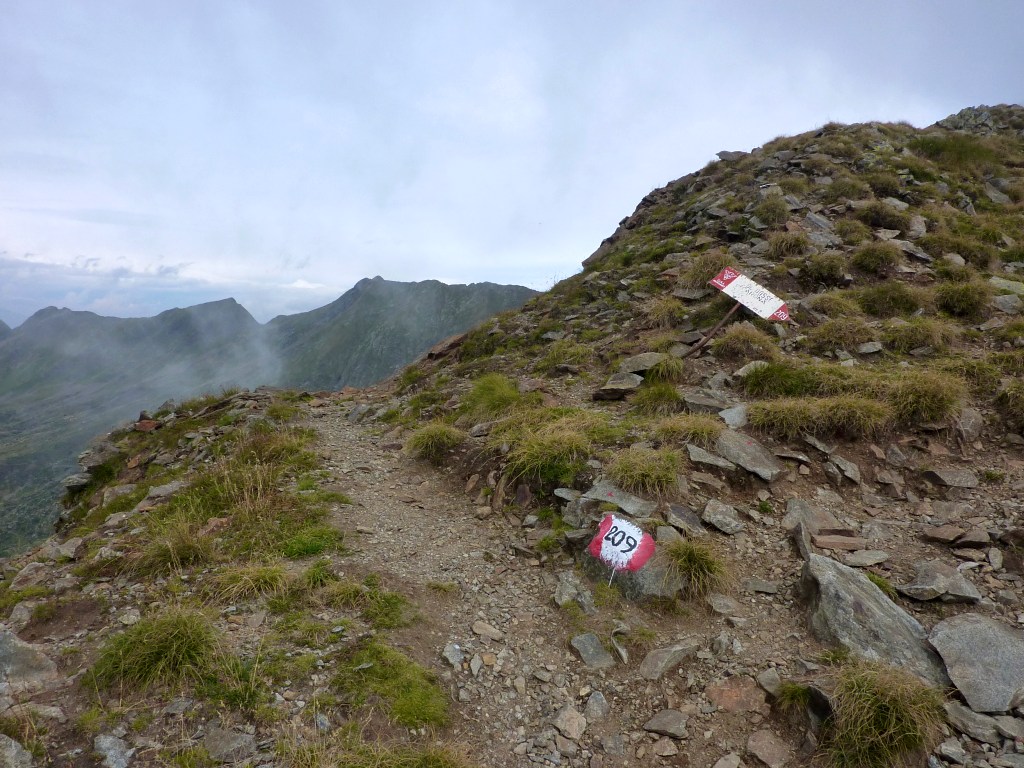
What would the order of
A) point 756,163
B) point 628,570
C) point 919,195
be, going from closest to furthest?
point 628,570 < point 919,195 < point 756,163

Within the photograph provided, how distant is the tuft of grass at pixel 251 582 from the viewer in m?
5.74

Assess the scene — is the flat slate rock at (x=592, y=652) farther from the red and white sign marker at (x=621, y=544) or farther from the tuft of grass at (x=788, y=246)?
the tuft of grass at (x=788, y=246)

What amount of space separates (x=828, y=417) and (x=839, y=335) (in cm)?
418

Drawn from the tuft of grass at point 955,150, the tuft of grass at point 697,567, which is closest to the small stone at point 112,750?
the tuft of grass at point 697,567

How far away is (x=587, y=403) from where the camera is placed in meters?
11.0

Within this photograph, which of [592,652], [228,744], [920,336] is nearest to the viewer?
[228,744]

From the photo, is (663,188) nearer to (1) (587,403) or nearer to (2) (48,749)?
(1) (587,403)

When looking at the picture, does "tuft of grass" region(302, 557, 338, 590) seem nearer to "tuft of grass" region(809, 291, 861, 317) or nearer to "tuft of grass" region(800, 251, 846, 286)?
"tuft of grass" region(809, 291, 861, 317)

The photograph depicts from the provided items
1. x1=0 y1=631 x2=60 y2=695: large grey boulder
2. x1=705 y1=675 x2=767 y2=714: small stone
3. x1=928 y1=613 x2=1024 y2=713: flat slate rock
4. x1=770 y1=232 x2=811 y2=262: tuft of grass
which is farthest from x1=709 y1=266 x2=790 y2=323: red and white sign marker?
x1=0 y1=631 x2=60 y2=695: large grey boulder

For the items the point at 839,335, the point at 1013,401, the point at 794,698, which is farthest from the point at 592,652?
the point at 839,335

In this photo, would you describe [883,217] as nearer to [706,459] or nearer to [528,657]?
[706,459]

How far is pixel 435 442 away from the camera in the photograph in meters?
10.1

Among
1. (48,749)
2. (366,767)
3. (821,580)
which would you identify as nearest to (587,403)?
(821,580)

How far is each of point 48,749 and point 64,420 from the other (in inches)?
3595
